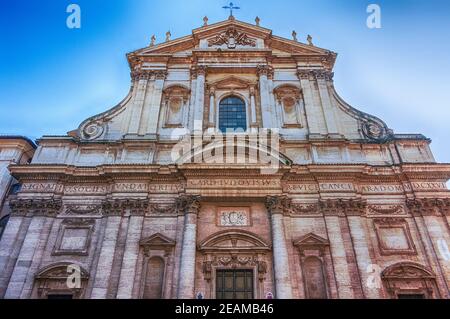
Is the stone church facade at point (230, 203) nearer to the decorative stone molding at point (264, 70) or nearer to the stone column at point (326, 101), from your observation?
the stone column at point (326, 101)

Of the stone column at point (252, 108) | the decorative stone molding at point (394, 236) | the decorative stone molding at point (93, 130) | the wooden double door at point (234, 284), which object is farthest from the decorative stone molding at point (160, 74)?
the decorative stone molding at point (394, 236)

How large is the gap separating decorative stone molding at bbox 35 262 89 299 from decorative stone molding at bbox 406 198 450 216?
12.6m

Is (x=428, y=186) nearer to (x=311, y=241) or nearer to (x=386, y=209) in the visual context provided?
(x=386, y=209)

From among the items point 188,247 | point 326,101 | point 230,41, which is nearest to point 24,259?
point 188,247

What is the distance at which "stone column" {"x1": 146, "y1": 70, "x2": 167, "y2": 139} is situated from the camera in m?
17.2

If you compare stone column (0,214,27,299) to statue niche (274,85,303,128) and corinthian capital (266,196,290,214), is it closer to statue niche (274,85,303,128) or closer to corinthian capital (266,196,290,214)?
corinthian capital (266,196,290,214)

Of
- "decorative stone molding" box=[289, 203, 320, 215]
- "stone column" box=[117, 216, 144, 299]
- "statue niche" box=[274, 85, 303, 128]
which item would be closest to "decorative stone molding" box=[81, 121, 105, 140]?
"stone column" box=[117, 216, 144, 299]

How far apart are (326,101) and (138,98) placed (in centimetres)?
911

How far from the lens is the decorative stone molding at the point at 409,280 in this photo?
1294 cm

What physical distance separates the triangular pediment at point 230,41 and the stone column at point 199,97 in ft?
6.08

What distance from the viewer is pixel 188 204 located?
14578mm

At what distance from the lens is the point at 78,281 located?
13211 millimetres
